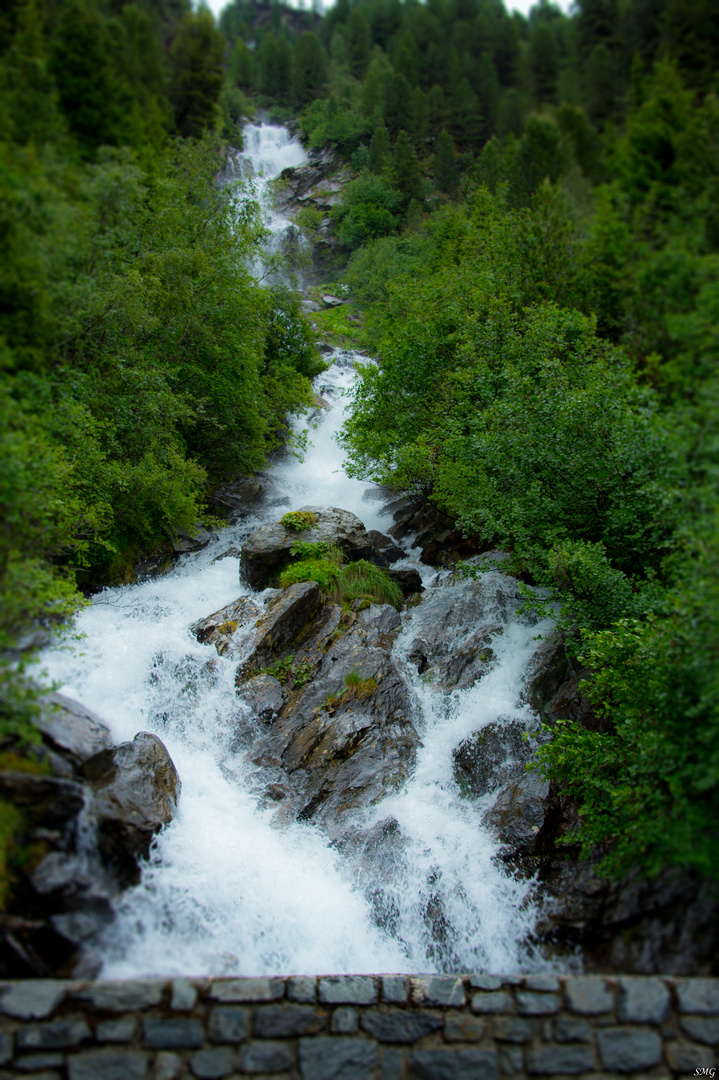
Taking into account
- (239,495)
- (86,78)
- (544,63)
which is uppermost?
(544,63)

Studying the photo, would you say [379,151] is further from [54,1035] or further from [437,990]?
[54,1035]

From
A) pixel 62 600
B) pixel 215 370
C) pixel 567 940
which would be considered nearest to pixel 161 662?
pixel 62 600

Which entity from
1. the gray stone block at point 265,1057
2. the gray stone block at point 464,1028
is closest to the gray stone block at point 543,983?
the gray stone block at point 464,1028

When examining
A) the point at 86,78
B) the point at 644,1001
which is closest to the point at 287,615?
the point at 644,1001

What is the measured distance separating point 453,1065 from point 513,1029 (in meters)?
0.66

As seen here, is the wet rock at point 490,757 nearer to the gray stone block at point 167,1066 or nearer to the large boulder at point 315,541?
the gray stone block at point 167,1066

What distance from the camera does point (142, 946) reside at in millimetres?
6227

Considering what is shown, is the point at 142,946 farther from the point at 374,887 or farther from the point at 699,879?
the point at 699,879

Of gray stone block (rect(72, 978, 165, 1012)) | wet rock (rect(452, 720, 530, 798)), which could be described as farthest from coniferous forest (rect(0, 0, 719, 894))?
gray stone block (rect(72, 978, 165, 1012))

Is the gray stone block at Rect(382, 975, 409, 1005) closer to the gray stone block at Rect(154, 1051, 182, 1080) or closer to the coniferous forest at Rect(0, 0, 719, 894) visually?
the gray stone block at Rect(154, 1051, 182, 1080)

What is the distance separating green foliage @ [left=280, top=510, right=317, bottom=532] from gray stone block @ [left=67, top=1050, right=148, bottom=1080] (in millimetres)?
11658

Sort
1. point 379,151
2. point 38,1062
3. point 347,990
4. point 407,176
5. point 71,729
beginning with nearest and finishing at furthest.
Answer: point 38,1062, point 347,990, point 71,729, point 407,176, point 379,151

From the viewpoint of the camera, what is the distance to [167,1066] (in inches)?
209

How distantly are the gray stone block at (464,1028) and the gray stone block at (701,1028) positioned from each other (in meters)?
1.82
